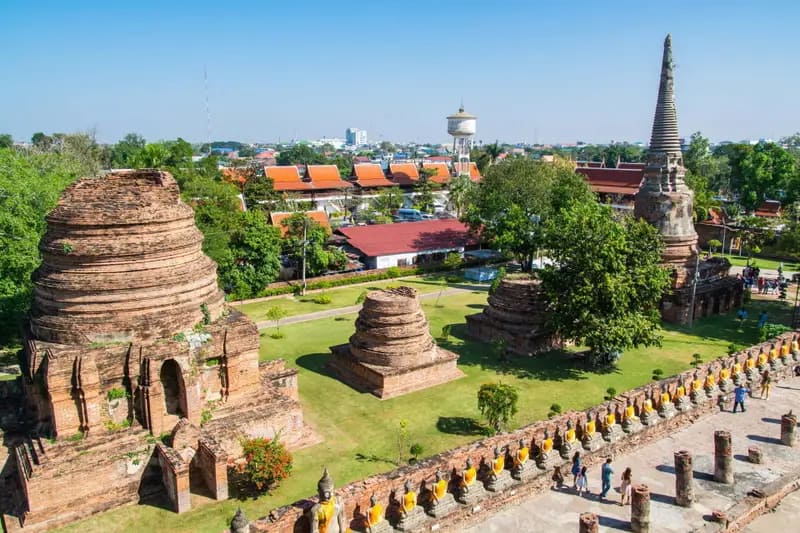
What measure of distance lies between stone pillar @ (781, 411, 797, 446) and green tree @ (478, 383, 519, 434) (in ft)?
26.1

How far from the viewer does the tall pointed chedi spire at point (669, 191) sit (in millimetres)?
35312

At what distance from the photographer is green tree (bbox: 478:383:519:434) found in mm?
20328

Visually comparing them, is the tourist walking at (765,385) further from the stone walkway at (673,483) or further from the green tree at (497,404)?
the green tree at (497,404)

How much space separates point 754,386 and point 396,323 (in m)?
13.4

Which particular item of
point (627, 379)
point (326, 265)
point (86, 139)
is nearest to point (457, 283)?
point (326, 265)

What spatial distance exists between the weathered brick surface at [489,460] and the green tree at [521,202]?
19.9 m

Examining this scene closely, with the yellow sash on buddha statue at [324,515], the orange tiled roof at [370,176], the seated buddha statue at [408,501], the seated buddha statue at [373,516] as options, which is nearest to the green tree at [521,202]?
the seated buddha statue at [408,501]

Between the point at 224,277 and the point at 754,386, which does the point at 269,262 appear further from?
the point at 754,386

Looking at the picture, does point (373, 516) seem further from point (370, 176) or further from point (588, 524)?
point (370, 176)

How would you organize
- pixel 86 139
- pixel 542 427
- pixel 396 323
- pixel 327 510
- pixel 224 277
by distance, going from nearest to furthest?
pixel 327 510 → pixel 542 427 → pixel 396 323 → pixel 224 277 → pixel 86 139

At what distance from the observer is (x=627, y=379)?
25.8m

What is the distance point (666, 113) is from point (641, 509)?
28.0 meters

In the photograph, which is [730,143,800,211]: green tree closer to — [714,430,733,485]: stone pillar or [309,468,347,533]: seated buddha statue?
[714,430,733,485]: stone pillar

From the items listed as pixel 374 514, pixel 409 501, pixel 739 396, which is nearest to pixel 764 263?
pixel 739 396
